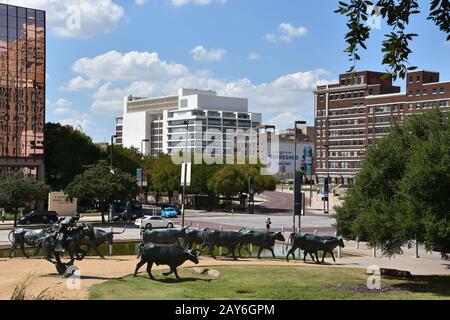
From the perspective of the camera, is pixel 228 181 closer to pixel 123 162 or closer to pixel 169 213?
pixel 169 213

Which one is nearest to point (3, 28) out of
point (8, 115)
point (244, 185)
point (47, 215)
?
point (8, 115)

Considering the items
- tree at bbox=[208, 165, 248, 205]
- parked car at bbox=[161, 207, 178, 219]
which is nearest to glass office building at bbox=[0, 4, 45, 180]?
parked car at bbox=[161, 207, 178, 219]

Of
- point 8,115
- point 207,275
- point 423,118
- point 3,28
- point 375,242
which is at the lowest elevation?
point 207,275

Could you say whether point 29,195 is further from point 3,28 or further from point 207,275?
Result: point 207,275

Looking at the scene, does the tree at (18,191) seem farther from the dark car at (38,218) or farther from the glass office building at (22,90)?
the glass office building at (22,90)

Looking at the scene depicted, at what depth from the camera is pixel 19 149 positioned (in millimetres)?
81375

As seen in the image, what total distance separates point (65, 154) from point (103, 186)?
3304 centimetres

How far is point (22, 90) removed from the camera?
8112 cm

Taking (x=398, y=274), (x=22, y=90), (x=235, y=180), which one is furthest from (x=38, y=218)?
(x=398, y=274)

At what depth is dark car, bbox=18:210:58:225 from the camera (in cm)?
6091

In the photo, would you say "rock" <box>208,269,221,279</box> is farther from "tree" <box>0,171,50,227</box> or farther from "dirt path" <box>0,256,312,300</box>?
"tree" <box>0,171,50,227</box>

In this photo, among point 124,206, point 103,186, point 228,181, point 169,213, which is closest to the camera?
point 103,186
